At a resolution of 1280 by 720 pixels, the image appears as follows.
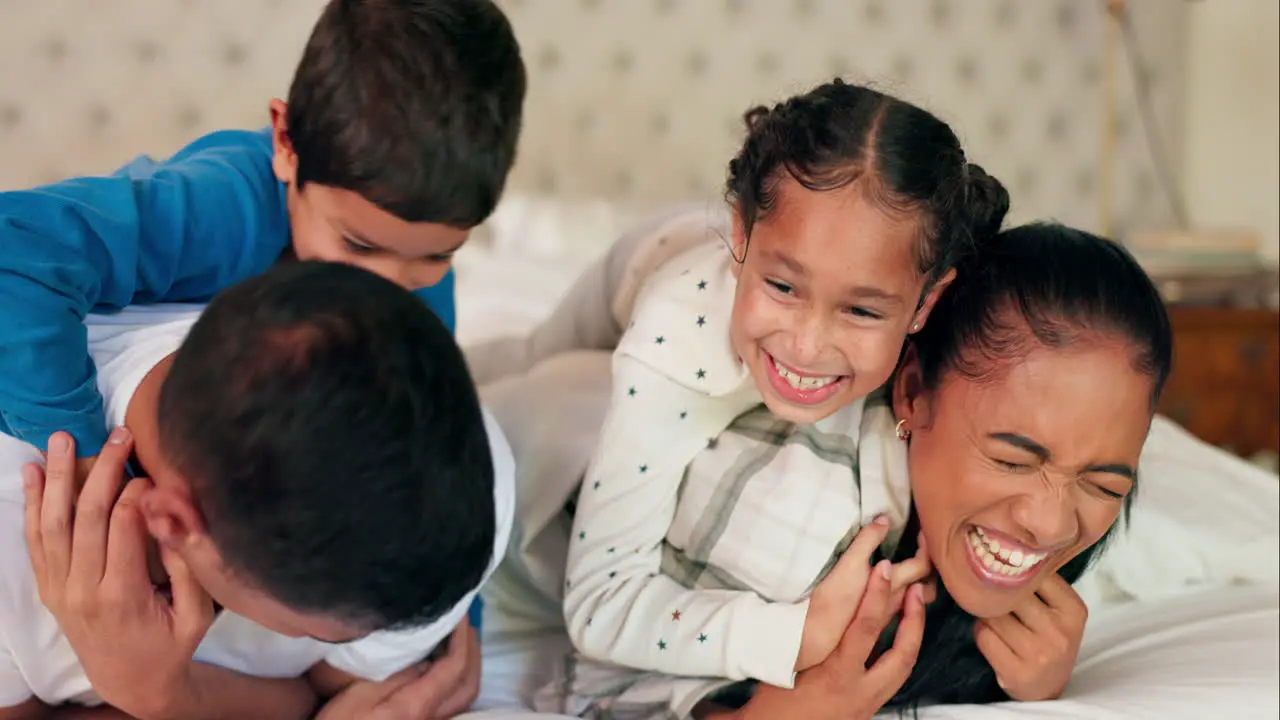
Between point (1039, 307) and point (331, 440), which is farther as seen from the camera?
point (1039, 307)

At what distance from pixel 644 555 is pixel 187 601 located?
0.51 m

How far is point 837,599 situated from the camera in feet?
3.69

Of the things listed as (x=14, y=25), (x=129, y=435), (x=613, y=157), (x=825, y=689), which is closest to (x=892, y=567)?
(x=825, y=689)

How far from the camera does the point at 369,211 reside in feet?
4.04

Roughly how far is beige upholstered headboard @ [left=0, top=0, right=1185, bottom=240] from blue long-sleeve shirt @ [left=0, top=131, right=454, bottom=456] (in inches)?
55.5

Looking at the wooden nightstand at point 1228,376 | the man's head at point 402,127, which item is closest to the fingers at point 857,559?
the man's head at point 402,127

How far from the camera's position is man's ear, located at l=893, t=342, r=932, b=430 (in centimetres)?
115

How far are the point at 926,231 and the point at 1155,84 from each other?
112 inches

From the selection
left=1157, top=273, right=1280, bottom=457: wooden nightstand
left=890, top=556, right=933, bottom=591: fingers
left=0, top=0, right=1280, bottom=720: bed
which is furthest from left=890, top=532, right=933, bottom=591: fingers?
left=1157, top=273, right=1280, bottom=457: wooden nightstand

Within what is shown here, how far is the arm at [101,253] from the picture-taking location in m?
1.03

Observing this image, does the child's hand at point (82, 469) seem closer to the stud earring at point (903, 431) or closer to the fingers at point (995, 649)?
the stud earring at point (903, 431)

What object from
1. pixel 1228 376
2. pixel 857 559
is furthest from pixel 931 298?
pixel 1228 376

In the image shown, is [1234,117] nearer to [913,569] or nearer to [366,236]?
[913,569]

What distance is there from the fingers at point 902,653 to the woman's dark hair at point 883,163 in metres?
0.38
